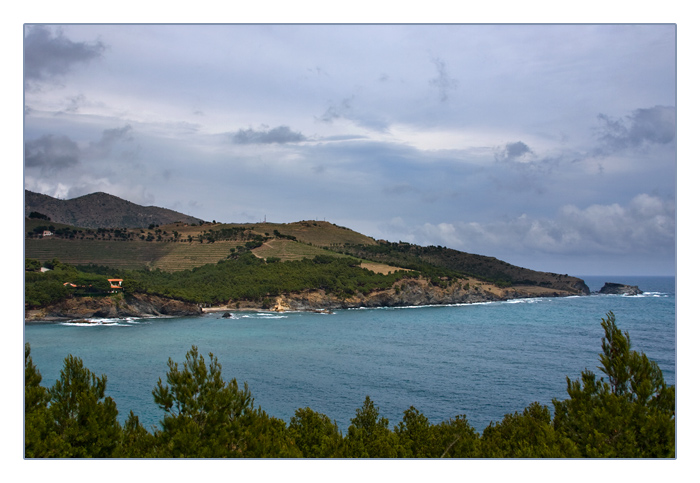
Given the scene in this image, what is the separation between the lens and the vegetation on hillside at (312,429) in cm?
1155

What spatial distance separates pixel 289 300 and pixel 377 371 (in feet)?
155

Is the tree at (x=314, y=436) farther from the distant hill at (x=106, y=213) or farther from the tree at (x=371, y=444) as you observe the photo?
the distant hill at (x=106, y=213)

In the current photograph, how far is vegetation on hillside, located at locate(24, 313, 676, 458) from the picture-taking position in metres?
11.5

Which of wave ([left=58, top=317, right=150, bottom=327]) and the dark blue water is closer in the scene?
the dark blue water

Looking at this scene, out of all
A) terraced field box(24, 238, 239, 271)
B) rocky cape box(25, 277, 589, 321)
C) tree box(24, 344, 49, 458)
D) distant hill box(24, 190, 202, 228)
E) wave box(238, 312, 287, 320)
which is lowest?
wave box(238, 312, 287, 320)

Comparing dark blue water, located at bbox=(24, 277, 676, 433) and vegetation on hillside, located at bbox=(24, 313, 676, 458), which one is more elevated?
vegetation on hillside, located at bbox=(24, 313, 676, 458)

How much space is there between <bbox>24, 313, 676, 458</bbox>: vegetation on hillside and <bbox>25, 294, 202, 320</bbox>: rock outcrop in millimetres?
51743

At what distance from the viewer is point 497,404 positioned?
84.5 ft

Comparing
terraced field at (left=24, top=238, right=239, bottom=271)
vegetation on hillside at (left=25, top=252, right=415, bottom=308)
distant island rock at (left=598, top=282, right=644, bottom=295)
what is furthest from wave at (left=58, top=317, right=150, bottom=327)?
distant island rock at (left=598, top=282, right=644, bottom=295)

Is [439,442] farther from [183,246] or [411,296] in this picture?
[183,246]

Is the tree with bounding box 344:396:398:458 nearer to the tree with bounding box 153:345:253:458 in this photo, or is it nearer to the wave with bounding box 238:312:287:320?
the tree with bounding box 153:345:253:458

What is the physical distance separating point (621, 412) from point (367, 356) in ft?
95.4

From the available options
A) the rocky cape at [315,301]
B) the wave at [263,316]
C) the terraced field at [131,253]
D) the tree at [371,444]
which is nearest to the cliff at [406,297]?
the rocky cape at [315,301]

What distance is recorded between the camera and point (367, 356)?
132ft
